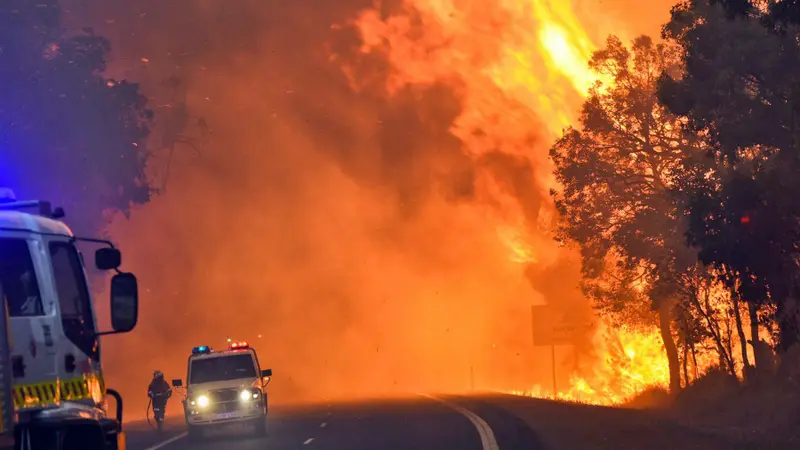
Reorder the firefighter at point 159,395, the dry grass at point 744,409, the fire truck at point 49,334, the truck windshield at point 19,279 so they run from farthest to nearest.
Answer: the firefighter at point 159,395 < the dry grass at point 744,409 < the truck windshield at point 19,279 < the fire truck at point 49,334

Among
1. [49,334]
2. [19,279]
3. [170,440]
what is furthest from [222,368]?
[19,279]

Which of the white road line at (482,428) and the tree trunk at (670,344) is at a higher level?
the tree trunk at (670,344)

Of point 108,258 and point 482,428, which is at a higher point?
point 108,258

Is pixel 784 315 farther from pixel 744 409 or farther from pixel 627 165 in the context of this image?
pixel 627 165

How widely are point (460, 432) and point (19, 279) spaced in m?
20.8

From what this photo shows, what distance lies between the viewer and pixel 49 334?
1047 centimetres

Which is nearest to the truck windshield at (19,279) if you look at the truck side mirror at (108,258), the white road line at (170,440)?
the truck side mirror at (108,258)

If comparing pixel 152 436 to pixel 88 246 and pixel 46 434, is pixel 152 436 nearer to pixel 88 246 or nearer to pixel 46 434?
pixel 46 434

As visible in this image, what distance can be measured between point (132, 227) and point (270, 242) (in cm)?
1657

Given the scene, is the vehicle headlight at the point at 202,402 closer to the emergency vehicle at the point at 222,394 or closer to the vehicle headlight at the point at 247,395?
the emergency vehicle at the point at 222,394

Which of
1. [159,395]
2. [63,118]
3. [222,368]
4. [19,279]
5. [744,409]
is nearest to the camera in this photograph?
[19,279]

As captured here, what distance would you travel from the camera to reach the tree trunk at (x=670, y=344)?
57319mm

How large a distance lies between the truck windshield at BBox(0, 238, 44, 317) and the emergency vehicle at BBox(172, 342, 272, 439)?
73.7ft

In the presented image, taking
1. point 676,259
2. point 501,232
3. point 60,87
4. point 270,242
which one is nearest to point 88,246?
point 60,87
